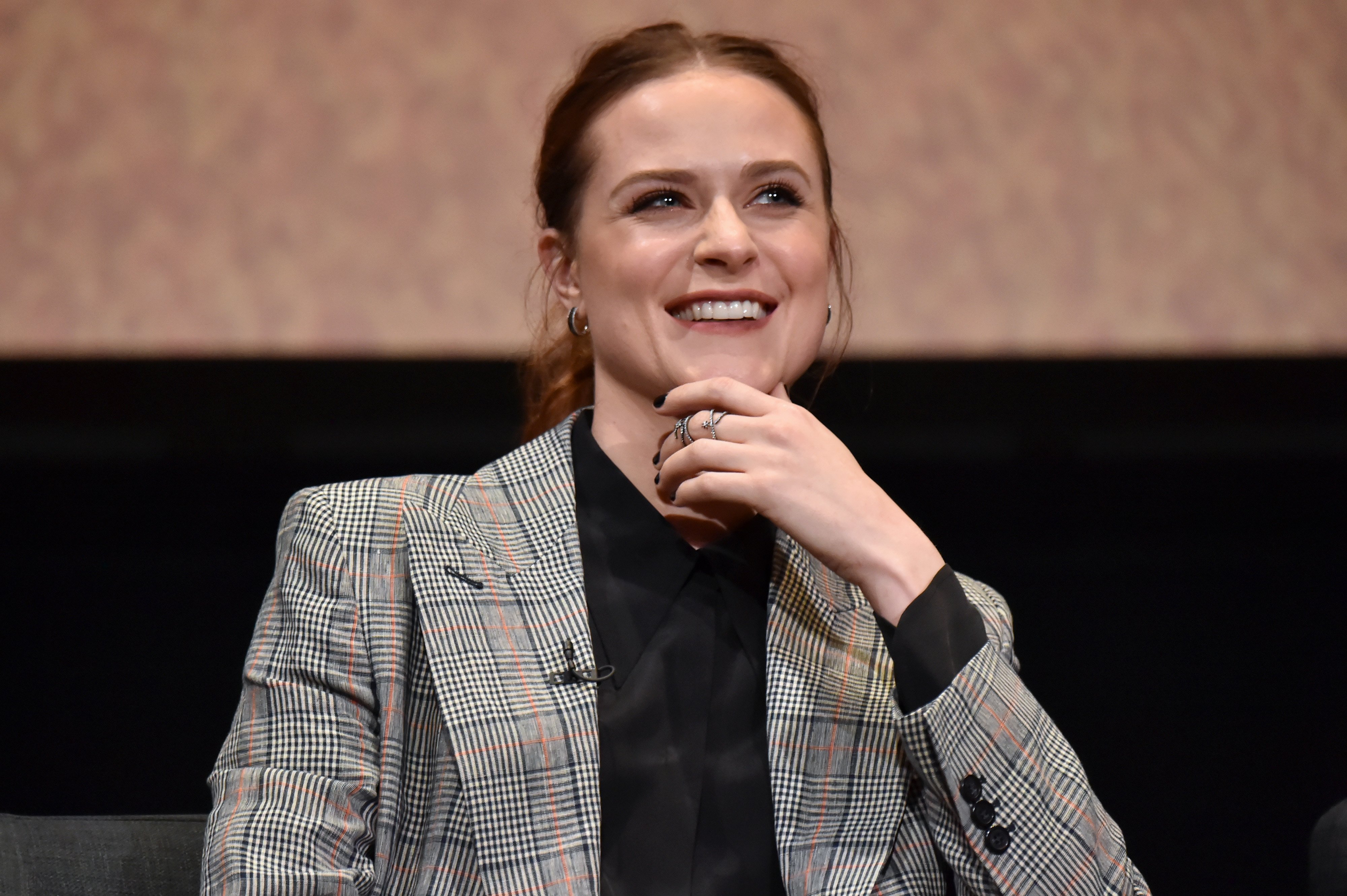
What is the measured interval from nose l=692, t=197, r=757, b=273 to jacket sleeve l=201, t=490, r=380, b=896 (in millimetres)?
426

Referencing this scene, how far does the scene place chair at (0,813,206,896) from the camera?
1.08 meters

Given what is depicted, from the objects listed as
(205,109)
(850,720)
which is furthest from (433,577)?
(205,109)

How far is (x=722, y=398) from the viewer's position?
123 cm

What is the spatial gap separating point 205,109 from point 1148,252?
1.47 meters

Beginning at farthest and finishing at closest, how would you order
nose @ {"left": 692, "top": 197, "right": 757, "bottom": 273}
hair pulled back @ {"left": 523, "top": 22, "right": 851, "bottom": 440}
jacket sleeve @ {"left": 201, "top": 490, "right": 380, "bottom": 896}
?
1. hair pulled back @ {"left": 523, "top": 22, "right": 851, "bottom": 440}
2. nose @ {"left": 692, "top": 197, "right": 757, "bottom": 273}
3. jacket sleeve @ {"left": 201, "top": 490, "right": 380, "bottom": 896}

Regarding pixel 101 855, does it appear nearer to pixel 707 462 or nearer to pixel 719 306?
pixel 707 462

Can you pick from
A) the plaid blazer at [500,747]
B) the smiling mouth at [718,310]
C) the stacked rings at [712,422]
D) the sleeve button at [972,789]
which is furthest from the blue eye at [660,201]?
the sleeve button at [972,789]

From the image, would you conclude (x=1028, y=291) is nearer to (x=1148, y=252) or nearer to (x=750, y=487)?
(x=1148, y=252)

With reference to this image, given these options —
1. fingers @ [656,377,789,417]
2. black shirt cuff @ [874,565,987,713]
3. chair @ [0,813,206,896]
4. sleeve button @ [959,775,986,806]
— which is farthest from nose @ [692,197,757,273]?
chair @ [0,813,206,896]

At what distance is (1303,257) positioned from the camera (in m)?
2.12

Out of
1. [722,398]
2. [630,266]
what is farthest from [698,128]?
[722,398]

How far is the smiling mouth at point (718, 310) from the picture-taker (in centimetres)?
127

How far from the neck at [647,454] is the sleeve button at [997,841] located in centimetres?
38

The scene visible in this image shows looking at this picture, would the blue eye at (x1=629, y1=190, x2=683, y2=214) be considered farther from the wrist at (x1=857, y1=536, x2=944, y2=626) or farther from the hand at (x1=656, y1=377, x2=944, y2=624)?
the wrist at (x1=857, y1=536, x2=944, y2=626)
